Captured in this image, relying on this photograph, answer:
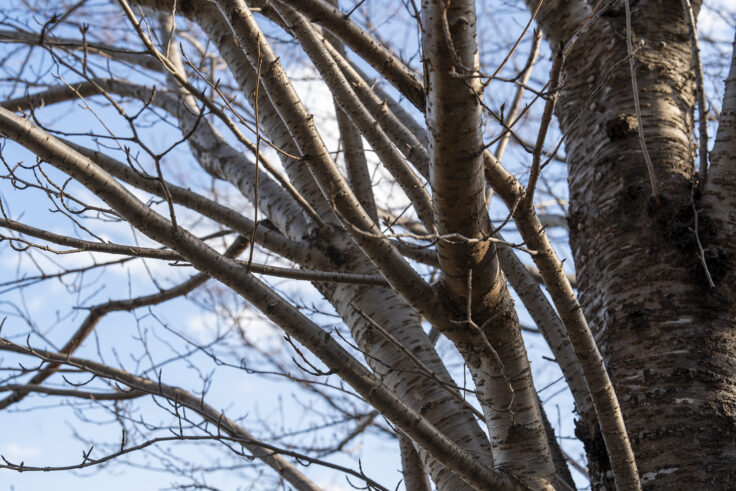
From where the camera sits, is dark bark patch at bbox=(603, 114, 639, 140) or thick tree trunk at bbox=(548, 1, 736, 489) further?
dark bark patch at bbox=(603, 114, 639, 140)

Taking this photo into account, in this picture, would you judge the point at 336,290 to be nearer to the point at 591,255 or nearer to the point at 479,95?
the point at 591,255

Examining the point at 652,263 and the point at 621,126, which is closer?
the point at 652,263

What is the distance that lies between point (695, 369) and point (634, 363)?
182mm

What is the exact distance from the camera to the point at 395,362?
2207mm

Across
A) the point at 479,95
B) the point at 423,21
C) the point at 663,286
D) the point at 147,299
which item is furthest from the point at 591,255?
the point at 147,299

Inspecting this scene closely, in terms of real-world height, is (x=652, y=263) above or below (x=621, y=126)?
below

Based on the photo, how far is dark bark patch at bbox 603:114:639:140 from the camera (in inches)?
92.8

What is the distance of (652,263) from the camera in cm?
211

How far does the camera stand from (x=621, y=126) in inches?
93.4

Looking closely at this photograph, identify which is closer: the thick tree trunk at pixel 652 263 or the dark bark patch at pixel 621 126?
the thick tree trunk at pixel 652 263

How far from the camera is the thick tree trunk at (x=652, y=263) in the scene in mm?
1834

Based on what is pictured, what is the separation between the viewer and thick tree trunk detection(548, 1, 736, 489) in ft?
6.02

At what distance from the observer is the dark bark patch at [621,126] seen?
2.36m

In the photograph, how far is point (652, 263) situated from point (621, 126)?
0.61 m
